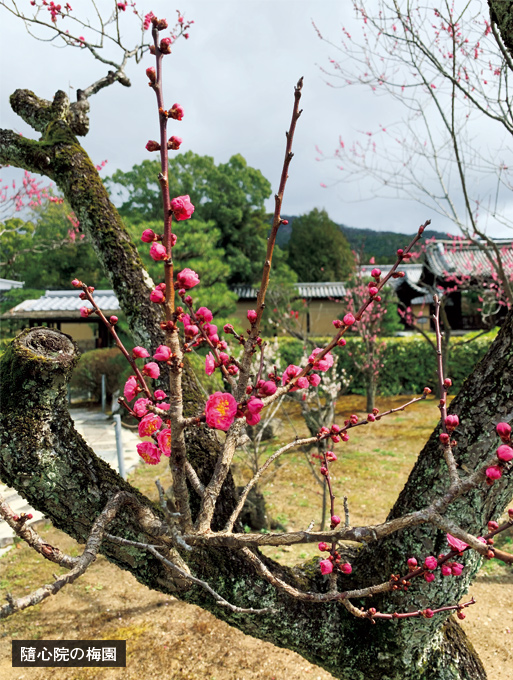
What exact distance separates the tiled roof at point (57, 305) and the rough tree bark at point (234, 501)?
1074 cm

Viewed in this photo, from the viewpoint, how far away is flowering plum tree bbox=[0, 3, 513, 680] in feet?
3.41

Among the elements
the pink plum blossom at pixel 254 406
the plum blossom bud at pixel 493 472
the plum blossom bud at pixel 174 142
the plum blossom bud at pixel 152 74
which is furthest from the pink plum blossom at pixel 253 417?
the plum blossom bud at pixel 152 74

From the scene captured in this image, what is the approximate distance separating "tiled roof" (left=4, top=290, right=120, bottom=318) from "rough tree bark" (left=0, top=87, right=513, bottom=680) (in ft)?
35.2

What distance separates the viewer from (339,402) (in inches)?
437

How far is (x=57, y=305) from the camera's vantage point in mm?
13703

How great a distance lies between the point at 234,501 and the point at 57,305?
13.5 m

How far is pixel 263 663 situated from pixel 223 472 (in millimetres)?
2267

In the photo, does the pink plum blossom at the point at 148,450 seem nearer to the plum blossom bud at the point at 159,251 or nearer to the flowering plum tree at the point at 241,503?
the flowering plum tree at the point at 241,503

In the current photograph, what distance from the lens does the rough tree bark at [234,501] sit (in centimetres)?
139

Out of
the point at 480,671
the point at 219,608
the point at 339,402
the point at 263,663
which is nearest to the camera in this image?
the point at 219,608

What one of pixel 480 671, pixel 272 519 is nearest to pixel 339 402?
pixel 272 519

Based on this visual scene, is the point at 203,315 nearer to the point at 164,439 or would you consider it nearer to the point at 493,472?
the point at 164,439

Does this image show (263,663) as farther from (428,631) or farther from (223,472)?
(223,472)

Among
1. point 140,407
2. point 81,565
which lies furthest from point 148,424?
point 81,565
